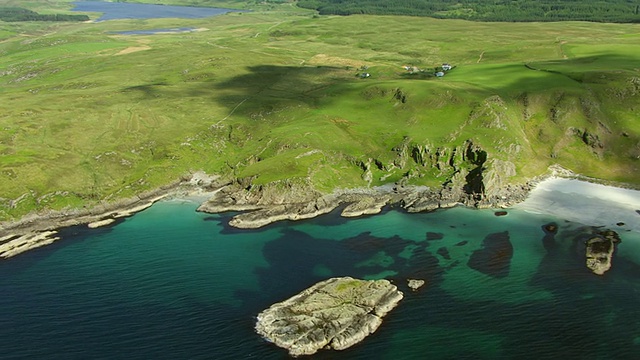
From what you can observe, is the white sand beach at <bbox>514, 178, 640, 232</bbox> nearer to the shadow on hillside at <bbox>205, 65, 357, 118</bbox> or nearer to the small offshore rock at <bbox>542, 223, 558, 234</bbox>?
the small offshore rock at <bbox>542, 223, 558, 234</bbox>

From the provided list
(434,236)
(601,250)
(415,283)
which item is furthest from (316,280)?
(601,250)

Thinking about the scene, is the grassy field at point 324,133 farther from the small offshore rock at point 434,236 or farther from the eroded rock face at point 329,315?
the eroded rock face at point 329,315

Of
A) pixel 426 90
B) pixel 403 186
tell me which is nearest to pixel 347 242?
pixel 403 186

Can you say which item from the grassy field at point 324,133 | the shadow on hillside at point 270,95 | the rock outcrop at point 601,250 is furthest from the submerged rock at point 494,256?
the shadow on hillside at point 270,95

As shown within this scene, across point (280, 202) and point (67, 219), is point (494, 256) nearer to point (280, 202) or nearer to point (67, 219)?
point (280, 202)

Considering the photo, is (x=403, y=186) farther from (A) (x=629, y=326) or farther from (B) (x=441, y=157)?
(A) (x=629, y=326)

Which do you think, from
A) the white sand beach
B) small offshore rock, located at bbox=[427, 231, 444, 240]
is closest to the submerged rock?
small offshore rock, located at bbox=[427, 231, 444, 240]

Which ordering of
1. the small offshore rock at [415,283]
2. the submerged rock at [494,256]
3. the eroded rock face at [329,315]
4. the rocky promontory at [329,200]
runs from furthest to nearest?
the rocky promontory at [329,200]
the submerged rock at [494,256]
the small offshore rock at [415,283]
the eroded rock face at [329,315]
